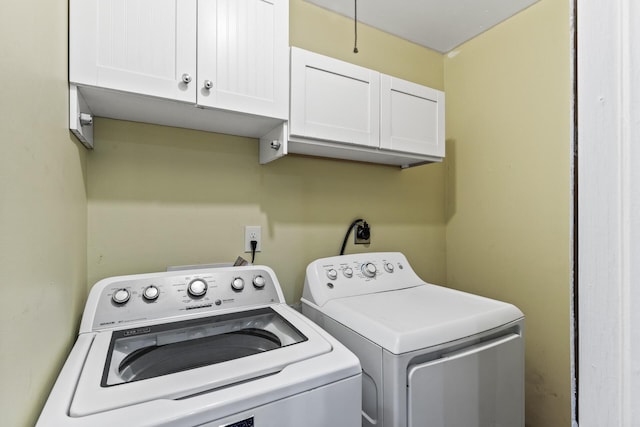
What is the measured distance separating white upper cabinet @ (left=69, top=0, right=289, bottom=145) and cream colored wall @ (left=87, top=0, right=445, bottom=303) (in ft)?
0.64

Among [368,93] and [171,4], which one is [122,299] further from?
[368,93]

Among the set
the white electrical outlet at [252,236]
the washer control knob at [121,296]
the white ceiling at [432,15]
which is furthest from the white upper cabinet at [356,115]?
the washer control knob at [121,296]

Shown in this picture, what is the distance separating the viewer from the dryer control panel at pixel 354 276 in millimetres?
1469

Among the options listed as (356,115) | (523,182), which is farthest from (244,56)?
(523,182)

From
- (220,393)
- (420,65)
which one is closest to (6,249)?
(220,393)

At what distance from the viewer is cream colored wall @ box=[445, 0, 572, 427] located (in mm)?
1597

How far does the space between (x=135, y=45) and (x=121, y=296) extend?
0.89 m

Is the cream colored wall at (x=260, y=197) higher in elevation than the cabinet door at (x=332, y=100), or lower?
lower

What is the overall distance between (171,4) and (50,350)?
1161 mm

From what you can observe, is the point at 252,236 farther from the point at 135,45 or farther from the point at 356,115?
the point at 135,45

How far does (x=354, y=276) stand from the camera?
1.56 m

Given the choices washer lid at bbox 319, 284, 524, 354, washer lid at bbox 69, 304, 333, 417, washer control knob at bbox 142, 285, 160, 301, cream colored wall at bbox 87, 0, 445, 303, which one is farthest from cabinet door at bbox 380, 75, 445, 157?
washer control knob at bbox 142, 285, 160, 301

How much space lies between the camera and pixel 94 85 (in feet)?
3.24

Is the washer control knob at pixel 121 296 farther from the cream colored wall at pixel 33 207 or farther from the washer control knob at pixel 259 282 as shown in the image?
the washer control knob at pixel 259 282
